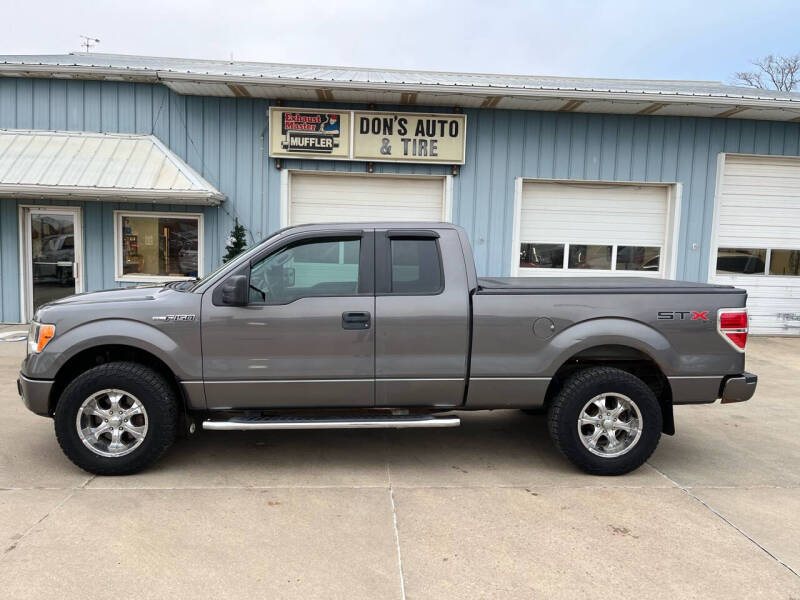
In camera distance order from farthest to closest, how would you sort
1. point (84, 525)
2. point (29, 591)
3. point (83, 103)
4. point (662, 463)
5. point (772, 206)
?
point (772, 206) < point (83, 103) < point (662, 463) < point (84, 525) < point (29, 591)

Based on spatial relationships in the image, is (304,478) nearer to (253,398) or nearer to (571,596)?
(253,398)

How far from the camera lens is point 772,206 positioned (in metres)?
11.6

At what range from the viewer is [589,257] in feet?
37.9

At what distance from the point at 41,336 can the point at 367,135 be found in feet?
24.4

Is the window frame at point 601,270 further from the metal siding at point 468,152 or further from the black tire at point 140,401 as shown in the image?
the black tire at point 140,401

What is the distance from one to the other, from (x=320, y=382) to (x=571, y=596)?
223cm

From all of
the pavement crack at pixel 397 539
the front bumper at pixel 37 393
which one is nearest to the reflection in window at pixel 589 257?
the pavement crack at pixel 397 539

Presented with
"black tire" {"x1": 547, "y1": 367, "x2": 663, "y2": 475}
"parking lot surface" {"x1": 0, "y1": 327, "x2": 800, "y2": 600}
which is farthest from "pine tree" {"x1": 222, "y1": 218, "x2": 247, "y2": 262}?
"black tire" {"x1": 547, "y1": 367, "x2": 663, "y2": 475}

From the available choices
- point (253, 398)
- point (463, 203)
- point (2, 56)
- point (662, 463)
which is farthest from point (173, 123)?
point (662, 463)

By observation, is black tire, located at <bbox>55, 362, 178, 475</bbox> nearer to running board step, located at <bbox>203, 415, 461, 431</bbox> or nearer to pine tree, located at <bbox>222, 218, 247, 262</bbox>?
running board step, located at <bbox>203, 415, 461, 431</bbox>

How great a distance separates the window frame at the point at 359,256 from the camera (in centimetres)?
445

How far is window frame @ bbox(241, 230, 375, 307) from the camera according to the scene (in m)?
4.45

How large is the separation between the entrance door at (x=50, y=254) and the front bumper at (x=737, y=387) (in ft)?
34.4

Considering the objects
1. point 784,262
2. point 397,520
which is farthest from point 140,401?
point 784,262
